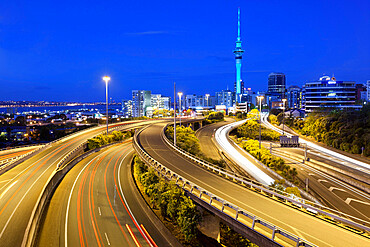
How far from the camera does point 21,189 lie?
23.6 m

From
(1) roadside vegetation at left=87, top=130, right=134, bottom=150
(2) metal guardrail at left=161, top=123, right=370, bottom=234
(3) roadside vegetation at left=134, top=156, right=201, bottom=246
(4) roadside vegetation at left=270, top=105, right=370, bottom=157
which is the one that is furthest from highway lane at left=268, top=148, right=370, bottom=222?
(1) roadside vegetation at left=87, top=130, right=134, bottom=150

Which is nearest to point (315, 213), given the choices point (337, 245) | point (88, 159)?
point (337, 245)

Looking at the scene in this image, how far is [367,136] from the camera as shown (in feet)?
143

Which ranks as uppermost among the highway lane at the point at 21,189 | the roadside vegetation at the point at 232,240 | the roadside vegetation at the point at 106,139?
the roadside vegetation at the point at 106,139

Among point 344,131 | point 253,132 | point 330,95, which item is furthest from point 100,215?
point 330,95

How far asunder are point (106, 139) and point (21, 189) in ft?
82.8

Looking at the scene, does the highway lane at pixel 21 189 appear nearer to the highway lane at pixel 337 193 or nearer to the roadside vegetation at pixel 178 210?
the roadside vegetation at pixel 178 210

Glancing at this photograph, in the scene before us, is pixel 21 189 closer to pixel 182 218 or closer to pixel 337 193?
pixel 182 218

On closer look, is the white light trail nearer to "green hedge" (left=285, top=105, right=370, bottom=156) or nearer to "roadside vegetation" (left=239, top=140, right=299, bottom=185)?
"roadside vegetation" (left=239, top=140, right=299, bottom=185)

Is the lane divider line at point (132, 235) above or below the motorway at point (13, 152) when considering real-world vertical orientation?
below

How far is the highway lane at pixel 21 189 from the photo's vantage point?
1623 cm

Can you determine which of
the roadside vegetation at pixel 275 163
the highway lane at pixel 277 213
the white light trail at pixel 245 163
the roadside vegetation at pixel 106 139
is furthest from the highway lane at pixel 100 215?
the roadside vegetation at pixel 275 163

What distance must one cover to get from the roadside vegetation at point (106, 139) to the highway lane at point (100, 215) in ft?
47.1

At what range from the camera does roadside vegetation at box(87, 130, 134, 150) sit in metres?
44.2
